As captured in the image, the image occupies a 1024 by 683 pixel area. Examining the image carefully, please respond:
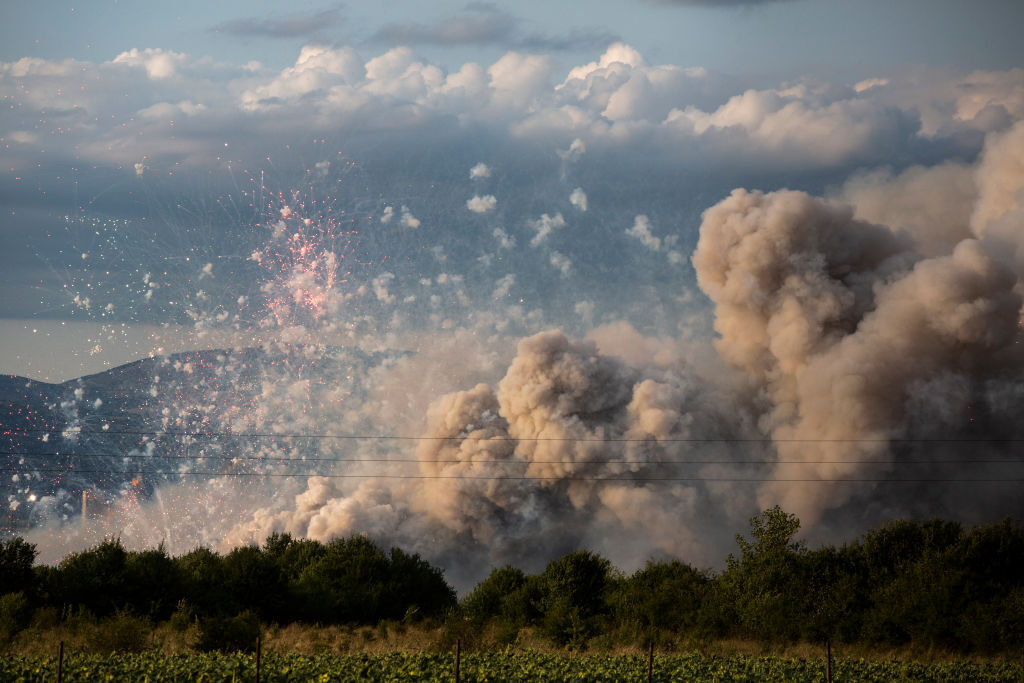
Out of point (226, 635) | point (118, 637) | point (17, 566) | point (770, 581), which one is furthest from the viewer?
point (770, 581)

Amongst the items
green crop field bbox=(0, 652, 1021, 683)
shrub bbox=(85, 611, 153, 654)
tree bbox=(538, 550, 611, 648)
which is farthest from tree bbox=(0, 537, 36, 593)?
tree bbox=(538, 550, 611, 648)

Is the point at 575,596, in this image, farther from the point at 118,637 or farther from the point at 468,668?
the point at 118,637

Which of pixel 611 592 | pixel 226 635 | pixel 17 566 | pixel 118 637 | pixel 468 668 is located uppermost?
pixel 17 566

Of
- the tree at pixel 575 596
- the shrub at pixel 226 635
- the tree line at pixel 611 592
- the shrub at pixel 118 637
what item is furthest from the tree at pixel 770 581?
the shrub at pixel 118 637

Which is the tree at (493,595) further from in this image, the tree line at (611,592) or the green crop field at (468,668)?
the green crop field at (468,668)

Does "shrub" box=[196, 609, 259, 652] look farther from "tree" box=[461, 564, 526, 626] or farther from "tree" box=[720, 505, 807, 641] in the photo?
"tree" box=[720, 505, 807, 641]

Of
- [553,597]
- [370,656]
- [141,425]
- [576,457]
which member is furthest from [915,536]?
[141,425]

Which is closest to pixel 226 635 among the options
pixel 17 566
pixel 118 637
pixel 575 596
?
pixel 118 637
